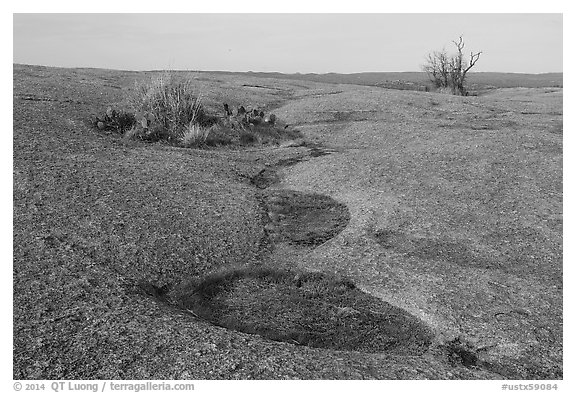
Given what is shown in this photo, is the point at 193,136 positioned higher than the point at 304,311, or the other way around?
the point at 193,136

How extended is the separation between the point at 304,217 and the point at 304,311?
299 centimetres

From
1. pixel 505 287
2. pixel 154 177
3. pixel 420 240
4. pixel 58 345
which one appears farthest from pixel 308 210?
pixel 58 345

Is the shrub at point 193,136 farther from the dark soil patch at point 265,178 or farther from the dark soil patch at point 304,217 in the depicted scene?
the dark soil patch at point 304,217

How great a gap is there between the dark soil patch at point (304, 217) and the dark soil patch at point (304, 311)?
1251 millimetres

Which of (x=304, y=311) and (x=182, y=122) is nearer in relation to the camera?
(x=304, y=311)

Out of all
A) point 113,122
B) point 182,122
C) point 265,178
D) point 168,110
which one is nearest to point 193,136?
point 182,122

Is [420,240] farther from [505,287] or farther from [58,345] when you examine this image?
[58,345]

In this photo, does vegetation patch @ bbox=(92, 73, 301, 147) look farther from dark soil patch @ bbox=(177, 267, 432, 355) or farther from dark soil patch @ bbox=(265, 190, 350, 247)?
dark soil patch @ bbox=(177, 267, 432, 355)

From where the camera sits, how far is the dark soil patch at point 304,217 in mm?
8423

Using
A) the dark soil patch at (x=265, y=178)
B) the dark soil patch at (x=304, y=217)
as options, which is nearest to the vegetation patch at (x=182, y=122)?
the dark soil patch at (x=265, y=178)

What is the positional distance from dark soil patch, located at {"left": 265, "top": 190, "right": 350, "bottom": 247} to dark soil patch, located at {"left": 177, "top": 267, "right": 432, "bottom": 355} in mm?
1251

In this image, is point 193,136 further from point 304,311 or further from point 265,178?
point 304,311

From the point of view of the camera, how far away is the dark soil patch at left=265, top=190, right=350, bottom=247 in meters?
8.42

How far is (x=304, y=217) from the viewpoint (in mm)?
9242
